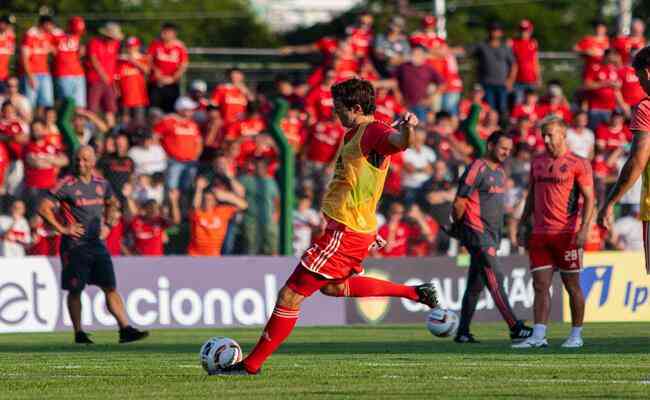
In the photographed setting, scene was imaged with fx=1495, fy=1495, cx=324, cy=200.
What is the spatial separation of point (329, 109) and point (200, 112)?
2.05m

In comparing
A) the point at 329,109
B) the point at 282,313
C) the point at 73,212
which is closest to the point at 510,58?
the point at 329,109

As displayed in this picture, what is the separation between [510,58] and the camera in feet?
83.0

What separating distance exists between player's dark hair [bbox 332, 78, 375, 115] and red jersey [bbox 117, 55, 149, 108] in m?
13.1

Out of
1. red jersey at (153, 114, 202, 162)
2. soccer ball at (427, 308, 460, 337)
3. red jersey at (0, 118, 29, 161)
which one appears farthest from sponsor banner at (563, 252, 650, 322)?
soccer ball at (427, 308, 460, 337)

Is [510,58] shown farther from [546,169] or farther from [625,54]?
[546,169]

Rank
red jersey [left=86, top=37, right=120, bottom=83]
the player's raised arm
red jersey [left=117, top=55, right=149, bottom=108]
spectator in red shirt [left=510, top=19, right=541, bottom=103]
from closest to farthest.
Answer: the player's raised arm
red jersey [left=86, top=37, right=120, bottom=83]
red jersey [left=117, top=55, right=149, bottom=108]
spectator in red shirt [left=510, top=19, right=541, bottom=103]

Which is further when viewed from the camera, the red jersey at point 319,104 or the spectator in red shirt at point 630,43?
the spectator in red shirt at point 630,43

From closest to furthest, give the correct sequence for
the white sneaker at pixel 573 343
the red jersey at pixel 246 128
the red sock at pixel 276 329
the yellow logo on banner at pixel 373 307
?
the red sock at pixel 276 329, the white sneaker at pixel 573 343, the yellow logo on banner at pixel 373 307, the red jersey at pixel 246 128

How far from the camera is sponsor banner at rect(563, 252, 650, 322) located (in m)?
21.7

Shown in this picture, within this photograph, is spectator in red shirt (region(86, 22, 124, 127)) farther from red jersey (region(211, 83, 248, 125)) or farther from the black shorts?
the black shorts

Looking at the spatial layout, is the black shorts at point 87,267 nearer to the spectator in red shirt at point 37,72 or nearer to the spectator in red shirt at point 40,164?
the spectator in red shirt at point 40,164

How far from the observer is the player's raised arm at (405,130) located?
10.0m

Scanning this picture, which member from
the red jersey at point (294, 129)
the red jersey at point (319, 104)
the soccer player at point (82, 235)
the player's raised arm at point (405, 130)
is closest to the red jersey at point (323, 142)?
the red jersey at point (294, 129)

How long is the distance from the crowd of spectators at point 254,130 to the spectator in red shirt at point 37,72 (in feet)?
0.07
